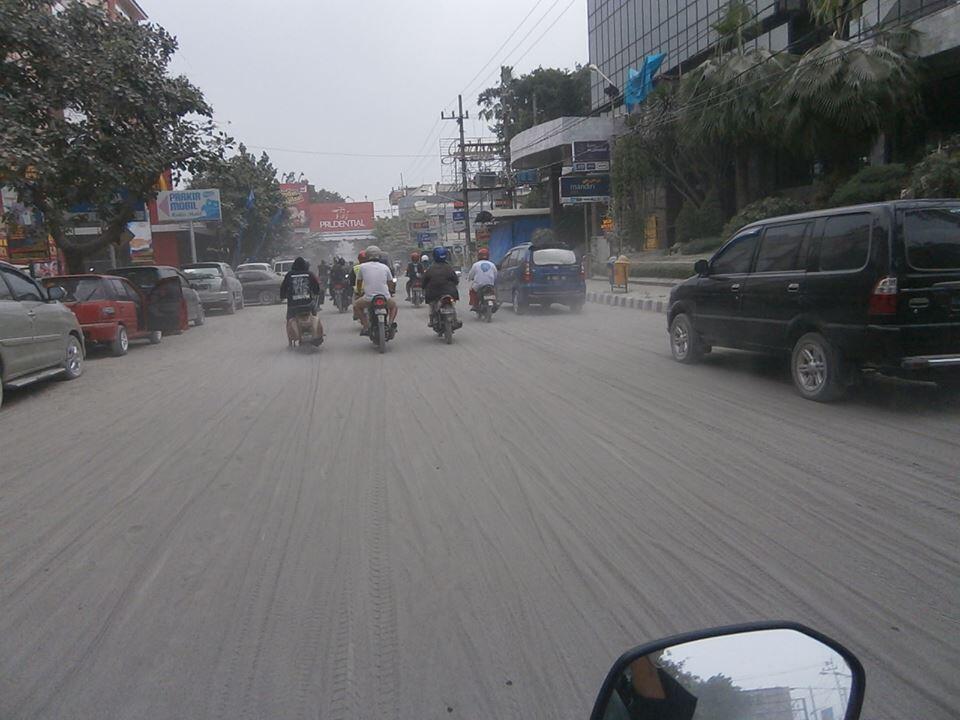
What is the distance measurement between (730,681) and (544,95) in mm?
63546

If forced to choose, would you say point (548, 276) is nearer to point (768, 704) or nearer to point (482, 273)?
point (482, 273)

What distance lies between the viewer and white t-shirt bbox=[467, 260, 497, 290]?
61.1 ft

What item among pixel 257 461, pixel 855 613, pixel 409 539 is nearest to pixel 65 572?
pixel 409 539

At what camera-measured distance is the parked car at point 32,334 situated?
33.7ft

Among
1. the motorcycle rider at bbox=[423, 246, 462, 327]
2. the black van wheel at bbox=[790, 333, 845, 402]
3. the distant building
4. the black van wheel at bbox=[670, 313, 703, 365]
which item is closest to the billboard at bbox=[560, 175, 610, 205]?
the motorcycle rider at bbox=[423, 246, 462, 327]

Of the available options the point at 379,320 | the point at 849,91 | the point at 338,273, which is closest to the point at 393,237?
the point at 338,273

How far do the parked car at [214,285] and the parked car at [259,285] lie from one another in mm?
4012

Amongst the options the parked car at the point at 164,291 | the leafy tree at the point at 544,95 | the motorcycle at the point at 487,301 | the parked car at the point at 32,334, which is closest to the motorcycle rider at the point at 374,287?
the motorcycle at the point at 487,301

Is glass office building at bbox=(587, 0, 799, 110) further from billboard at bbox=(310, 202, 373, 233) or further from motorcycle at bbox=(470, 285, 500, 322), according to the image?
billboard at bbox=(310, 202, 373, 233)

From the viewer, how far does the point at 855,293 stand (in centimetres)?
800

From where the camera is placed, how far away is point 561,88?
61938 millimetres

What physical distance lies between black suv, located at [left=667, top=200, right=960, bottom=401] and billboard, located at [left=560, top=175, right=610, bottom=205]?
27960 millimetres

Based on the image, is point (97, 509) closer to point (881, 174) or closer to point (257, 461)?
point (257, 461)

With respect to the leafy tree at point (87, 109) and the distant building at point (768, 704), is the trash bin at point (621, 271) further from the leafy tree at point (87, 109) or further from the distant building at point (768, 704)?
the distant building at point (768, 704)
